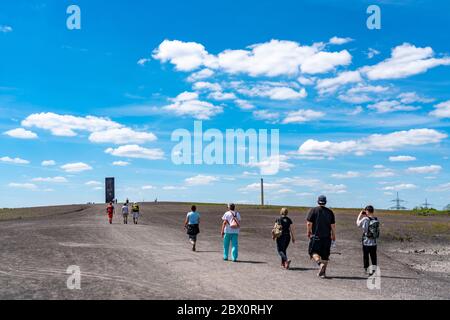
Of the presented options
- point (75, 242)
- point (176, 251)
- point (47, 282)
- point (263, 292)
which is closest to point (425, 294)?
point (263, 292)

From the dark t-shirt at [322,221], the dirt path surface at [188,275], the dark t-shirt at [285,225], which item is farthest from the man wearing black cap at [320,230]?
the dark t-shirt at [285,225]

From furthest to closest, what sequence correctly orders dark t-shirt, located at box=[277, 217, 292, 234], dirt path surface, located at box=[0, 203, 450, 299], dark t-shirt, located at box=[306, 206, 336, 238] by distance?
dark t-shirt, located at box=[277, 217, 292, 234], dark t-shirt, located at box=[306, 206, 336, 238], dirt path surface, located at box=[0, 203, 450, 299]

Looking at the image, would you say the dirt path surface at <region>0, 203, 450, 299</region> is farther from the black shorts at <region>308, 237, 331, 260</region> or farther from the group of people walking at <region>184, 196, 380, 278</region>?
the black shorts at <region>308, 237, 331, 260</region>

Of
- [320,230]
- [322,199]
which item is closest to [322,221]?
[320,230]

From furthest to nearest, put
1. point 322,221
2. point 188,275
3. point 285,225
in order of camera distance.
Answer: point 285,225 → point 188,275 → point 322,221

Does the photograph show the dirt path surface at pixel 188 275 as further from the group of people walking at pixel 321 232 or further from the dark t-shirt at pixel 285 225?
the dark t-shirt at pixel 285 225

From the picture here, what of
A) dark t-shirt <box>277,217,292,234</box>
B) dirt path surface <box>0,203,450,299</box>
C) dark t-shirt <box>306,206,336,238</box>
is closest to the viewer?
dirt path surface <box>0,203,450,299</box>

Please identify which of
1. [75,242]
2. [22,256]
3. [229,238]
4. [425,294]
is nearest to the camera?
[425,294]

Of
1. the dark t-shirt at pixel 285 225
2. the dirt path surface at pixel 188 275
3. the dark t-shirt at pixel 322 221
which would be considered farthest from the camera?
the dark t-shirt at pixel 285 225

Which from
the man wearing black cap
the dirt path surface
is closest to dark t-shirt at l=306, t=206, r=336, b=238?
the man wearing black cap

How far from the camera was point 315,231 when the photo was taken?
13922 mm

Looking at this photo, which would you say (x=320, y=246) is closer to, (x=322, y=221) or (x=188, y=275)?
(x=322, y=221)
